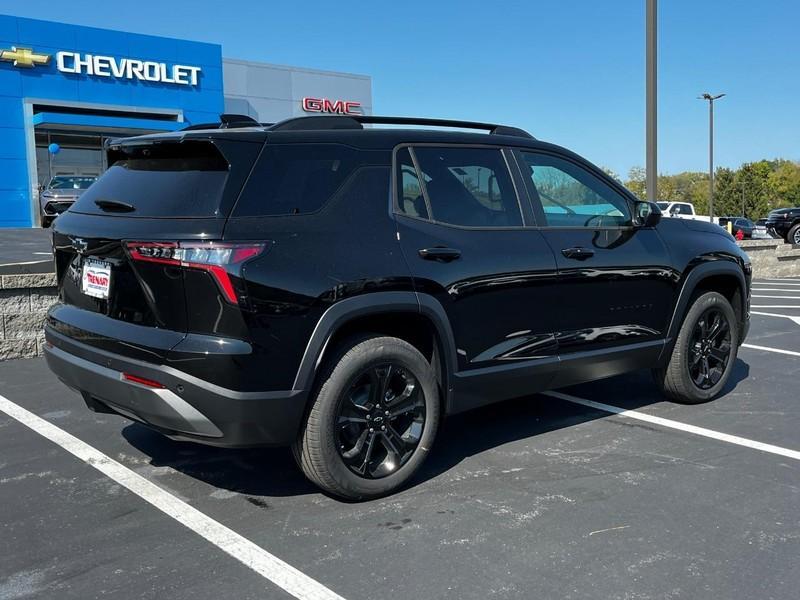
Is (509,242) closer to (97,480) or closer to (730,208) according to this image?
(97,480)

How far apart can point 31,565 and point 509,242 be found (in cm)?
278

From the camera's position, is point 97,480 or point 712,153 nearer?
point 97,480

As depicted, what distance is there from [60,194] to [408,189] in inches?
756

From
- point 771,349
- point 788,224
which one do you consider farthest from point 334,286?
point 788,224

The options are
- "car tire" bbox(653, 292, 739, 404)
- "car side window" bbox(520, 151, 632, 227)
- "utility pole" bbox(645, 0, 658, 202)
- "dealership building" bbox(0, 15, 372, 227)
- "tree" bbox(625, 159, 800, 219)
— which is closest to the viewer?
"car side window" bbox(520, 151, 632, 227)

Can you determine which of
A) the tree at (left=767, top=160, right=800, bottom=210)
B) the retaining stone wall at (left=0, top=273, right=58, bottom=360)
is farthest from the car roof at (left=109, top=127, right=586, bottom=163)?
the tree at (left=767, top=160, right=800, bottom=210)

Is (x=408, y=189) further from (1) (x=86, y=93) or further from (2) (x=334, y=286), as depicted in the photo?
(1) (x=86, y=93)

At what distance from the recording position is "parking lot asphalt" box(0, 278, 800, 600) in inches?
113

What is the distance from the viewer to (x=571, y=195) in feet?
15.7

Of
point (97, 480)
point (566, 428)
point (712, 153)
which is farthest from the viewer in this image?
point (712, 153)

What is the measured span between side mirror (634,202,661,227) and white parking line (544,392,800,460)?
1.32 metres

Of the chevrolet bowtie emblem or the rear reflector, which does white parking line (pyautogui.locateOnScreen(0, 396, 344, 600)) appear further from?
the chevrolet bowtie emblem

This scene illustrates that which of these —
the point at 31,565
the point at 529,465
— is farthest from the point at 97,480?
the point at 529,465

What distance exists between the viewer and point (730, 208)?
240 ft
